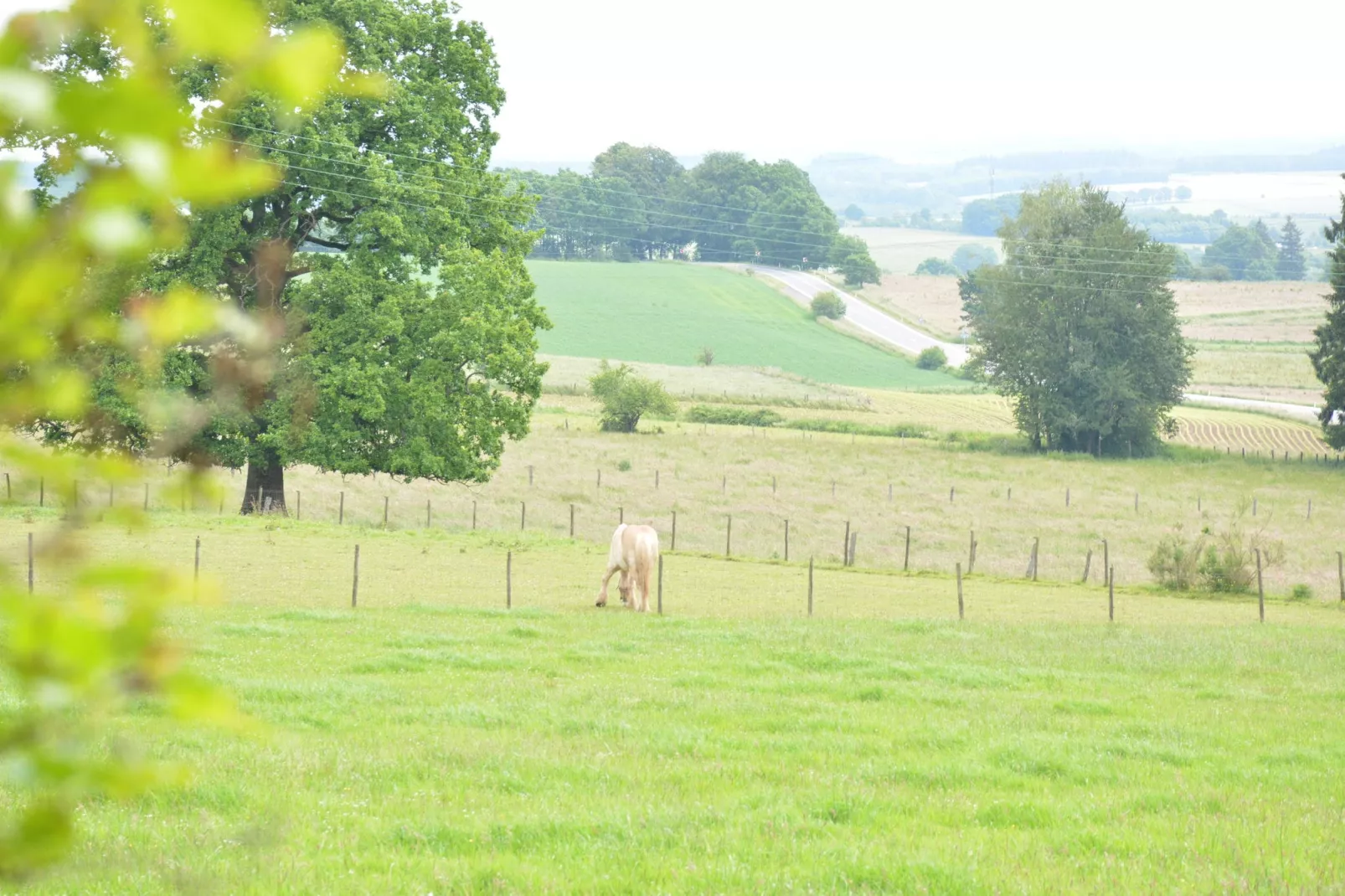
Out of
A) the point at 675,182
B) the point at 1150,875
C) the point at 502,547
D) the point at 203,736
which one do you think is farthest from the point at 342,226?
the point at 675,182

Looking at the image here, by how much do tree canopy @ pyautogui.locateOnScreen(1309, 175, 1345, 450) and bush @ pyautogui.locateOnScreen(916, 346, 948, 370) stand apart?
57076 mm

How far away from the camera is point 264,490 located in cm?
4025

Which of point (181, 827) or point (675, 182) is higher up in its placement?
point (675, 182)

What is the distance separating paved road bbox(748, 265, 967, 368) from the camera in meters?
137

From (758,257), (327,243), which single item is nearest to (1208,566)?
(327,243)

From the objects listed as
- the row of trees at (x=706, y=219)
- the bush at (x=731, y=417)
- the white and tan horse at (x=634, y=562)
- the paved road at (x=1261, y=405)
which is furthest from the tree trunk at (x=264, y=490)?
the row of trees at (x=706, y=219)

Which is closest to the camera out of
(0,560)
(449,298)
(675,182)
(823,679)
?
(0,560)

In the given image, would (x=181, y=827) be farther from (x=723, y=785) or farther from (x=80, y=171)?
(x=80, y=171)

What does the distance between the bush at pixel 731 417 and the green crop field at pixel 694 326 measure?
31.3 metres

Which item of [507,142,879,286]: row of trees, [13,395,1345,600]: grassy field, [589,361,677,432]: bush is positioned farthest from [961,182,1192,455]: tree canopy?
[507,142,879,286]: row of trees

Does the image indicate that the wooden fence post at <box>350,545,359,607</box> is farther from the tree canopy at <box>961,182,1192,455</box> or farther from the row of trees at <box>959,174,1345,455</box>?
the tree canopy at <box>961,182,1192,455</box>

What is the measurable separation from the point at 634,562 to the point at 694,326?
109319 millimetres

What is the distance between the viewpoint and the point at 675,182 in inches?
7244

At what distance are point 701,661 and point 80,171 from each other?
19.2 m
